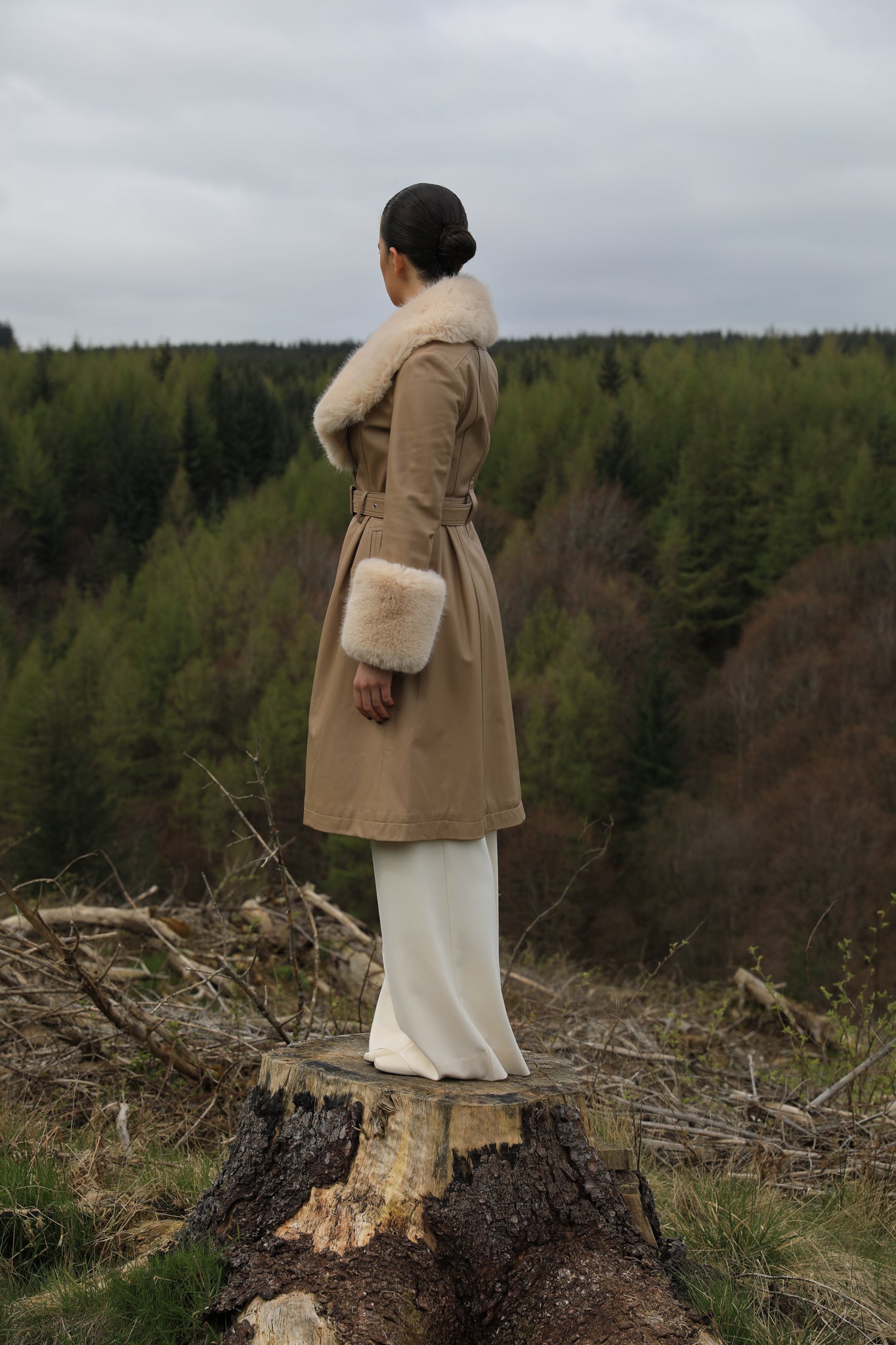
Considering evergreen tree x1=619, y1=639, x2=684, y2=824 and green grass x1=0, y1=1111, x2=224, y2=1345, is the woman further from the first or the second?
evergreen tree x1=619, y1=639, x2=684, y2=824

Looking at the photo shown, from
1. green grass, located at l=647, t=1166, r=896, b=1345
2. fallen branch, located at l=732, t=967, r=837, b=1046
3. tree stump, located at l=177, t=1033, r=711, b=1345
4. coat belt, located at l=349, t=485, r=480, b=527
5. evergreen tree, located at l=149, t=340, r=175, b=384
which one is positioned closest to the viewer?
tree stump, located at l=177, t=1033, r=711, b=1345

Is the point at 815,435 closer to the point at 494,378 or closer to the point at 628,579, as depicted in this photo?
the point at 628,579

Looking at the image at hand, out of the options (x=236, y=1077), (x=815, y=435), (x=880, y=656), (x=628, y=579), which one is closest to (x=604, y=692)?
(x=880, y=656)

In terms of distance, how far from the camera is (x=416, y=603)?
306 centimetres

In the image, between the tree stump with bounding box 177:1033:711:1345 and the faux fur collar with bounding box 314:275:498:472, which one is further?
the faux fur collar with bounding box 314:275:498:472

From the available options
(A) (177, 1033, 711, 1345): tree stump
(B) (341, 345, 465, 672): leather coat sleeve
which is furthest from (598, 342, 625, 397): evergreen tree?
(A) (177, 1033, 711, 1345): tree stump

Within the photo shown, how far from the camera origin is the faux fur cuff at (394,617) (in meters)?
3.05

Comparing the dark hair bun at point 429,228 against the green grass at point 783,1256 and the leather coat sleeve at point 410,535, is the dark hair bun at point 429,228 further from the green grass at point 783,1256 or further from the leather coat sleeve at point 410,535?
the green grass at point 783,1256

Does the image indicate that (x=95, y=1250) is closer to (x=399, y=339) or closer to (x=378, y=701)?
(x=378, y=701)

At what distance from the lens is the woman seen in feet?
10.2

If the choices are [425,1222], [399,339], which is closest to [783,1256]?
[425,1222]

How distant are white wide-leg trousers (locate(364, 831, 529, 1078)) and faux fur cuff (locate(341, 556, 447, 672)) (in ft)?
1.54

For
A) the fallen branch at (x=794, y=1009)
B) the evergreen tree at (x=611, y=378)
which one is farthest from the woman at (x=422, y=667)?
the evergreen tree at (x=611, y=378)

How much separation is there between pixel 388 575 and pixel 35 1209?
5.95 feet
